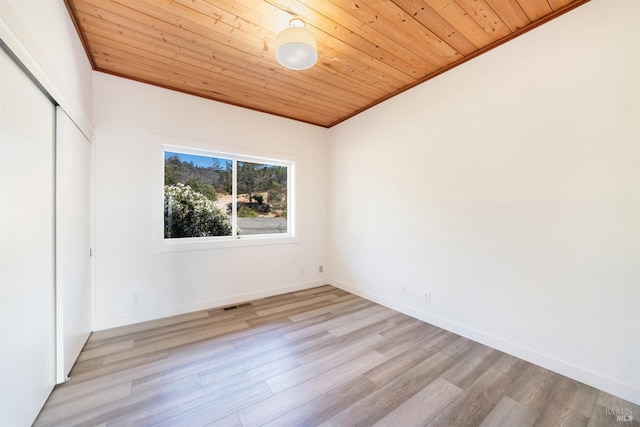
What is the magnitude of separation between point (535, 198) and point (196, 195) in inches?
147

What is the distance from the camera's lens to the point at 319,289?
4.16m

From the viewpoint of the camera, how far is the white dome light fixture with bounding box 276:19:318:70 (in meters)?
1.96

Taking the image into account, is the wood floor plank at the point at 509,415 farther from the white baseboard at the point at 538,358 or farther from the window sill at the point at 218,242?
the window sill at the point at 218,242

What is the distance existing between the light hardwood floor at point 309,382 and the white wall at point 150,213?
1.25ft

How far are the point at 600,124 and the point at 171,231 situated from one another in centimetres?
429

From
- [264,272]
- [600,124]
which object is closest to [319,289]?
[264,272]

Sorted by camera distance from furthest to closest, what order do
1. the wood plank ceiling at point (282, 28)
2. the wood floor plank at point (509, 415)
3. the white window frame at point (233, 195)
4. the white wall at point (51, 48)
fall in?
the white window frame at point (233, 195), the wood plank ceiling at point (282, 28), the wood floor plank at point (509, 415), the white wall at point (51, 48)

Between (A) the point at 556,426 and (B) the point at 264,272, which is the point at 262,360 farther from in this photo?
(A) the point at 556,426

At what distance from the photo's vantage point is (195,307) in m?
3.21

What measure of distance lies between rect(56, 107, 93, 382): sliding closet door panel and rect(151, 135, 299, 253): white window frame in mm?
601

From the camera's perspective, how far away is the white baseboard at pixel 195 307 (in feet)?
9.02

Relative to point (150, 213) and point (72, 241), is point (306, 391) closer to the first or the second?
point (72, 241)

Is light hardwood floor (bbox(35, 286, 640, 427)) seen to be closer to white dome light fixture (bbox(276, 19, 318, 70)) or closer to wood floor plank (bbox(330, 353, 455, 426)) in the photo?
wood floor plank (bbox(330, 353, 455, 426))

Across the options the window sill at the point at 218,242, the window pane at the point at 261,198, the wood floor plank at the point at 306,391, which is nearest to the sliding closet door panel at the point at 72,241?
the window sill at the point at 218,242
